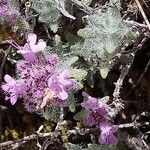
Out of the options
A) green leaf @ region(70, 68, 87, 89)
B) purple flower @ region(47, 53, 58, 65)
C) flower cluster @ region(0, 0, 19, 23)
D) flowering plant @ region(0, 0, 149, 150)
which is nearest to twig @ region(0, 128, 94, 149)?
flowering plant @ region(0, 0, 149, 150)

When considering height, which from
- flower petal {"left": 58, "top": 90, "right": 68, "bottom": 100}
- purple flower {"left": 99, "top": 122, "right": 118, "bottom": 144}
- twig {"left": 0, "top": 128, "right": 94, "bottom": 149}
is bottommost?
twig {"left": 0, "top": 128, "right": 94, "bottom": 149}

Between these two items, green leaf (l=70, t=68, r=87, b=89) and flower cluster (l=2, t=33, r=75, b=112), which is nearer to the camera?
flower cluster (l=2, t=33, r=75, b=112)

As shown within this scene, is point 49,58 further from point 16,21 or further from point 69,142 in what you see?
point 69,142

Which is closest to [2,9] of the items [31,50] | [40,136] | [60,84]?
[31,50]

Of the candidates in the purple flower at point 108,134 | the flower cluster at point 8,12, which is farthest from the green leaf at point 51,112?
the flower cluster at point 8,12

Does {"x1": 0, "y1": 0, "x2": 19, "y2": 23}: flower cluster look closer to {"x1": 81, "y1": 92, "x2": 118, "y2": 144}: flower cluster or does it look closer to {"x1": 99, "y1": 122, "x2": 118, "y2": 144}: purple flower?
{"x1": 81, "y1": 92, "x2": 118, "y2": 144}: flower cluster

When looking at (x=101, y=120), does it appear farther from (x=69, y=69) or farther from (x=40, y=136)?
(x=40, y=136)

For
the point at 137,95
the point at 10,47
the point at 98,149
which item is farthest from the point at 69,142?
the point at 10,47
